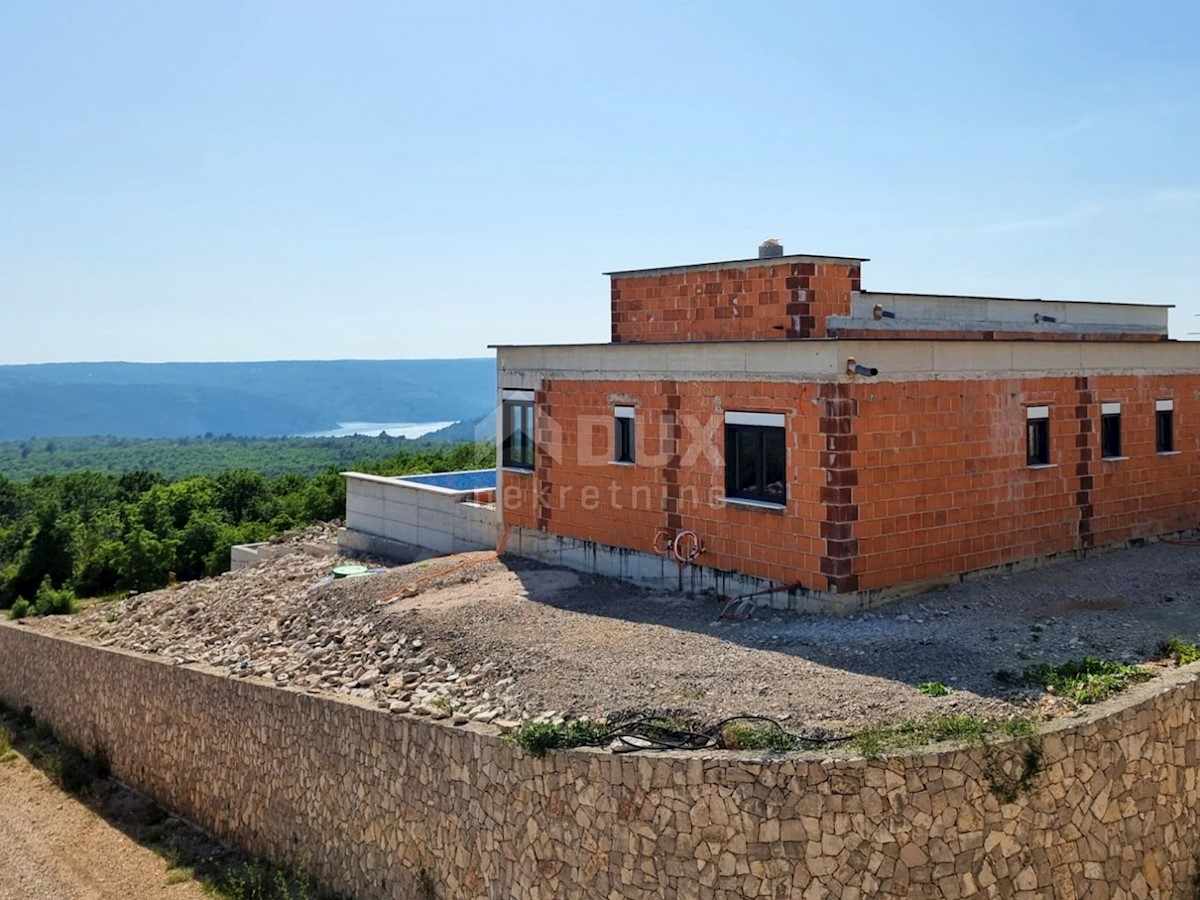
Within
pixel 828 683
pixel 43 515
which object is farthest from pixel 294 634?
pixel 43 515

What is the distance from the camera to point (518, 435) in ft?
61.8

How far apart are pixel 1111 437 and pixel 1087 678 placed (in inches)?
329

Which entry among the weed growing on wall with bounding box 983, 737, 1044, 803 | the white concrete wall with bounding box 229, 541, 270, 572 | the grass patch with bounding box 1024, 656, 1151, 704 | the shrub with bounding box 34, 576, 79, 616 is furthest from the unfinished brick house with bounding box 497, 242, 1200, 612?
the shrub with bounding box 34, 576, 79, 616

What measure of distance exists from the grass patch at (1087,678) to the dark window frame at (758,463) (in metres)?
4.28

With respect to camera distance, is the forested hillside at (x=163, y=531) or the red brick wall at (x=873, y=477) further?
the forested hillside at (x=163, y=531)

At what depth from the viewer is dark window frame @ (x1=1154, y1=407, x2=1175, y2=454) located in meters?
18.4

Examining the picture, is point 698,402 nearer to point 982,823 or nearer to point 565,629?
point 565,629

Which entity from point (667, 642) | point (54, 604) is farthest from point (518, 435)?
point (54, 604)

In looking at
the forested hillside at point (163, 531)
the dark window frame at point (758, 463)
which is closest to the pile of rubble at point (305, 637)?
the forested hillside at point (163, 531)

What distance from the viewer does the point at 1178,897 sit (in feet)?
32.3

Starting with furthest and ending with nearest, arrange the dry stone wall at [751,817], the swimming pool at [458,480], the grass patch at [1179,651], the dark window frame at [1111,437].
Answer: the swimming pool at [458,480]
the dark window frame at [1111,437]
the grass patch at [1179,651]
the dry stone wall at [751,817]

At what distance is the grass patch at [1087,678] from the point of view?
996 centimetres

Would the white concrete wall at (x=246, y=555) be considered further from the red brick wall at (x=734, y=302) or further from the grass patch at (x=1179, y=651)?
the grass patch at (x=1179, y=651)

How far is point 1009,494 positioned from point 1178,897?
6605 mm
